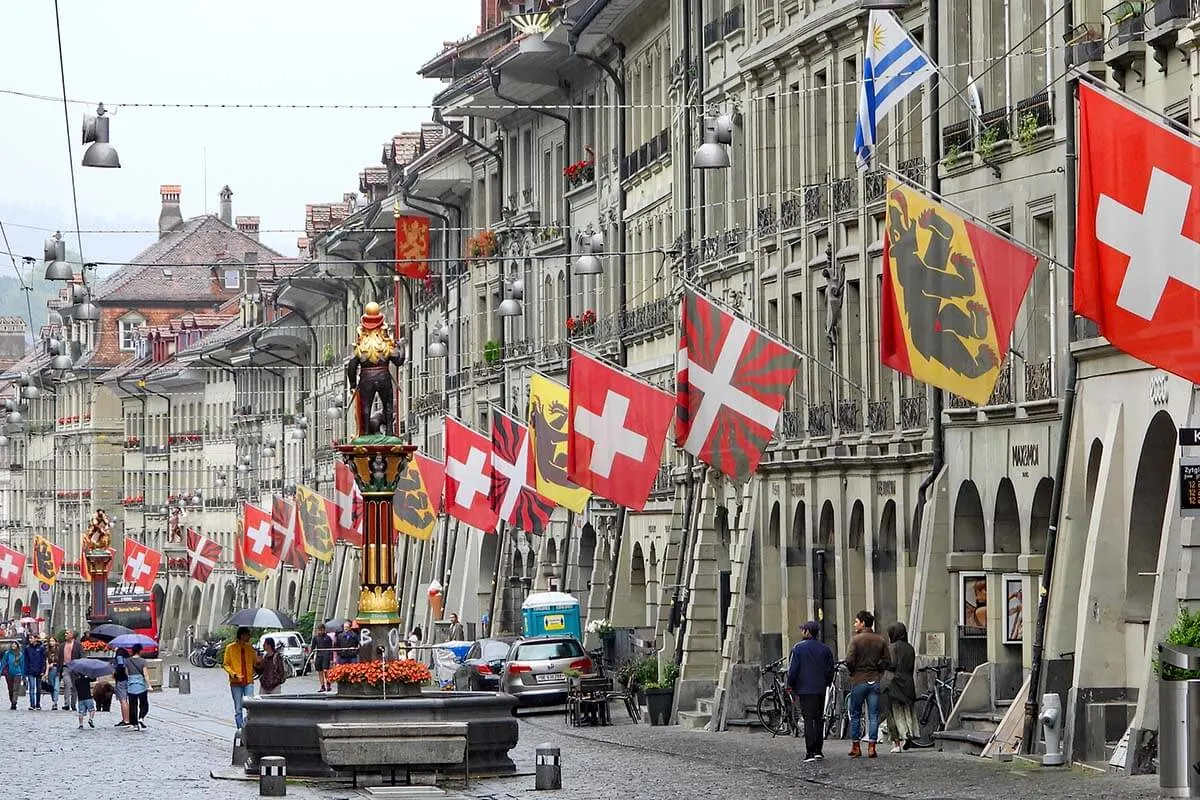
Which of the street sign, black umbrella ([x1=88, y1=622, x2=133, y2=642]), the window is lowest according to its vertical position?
black umbrella ([x1=88, y1=622, x2=133, y2=642])

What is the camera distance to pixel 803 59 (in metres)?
44.6

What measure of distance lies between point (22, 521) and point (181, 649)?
4041 centimetres

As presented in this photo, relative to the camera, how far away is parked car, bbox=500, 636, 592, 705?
51500 mm

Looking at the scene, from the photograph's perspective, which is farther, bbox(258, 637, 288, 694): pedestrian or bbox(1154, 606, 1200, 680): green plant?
bbox(258, 637, 288, 694): pedestrian

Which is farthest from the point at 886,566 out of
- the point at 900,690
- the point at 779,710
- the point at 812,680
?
the point at 812,680

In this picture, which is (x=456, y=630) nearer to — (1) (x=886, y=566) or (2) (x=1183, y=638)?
(1) (x=886, y=566)

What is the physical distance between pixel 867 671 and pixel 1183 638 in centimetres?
774

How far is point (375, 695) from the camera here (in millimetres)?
32719

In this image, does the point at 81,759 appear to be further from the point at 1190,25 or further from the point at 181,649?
the point at 181,649

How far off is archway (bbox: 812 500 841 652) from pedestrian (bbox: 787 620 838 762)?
38.0ft

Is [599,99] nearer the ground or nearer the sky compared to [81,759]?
nearer the sky

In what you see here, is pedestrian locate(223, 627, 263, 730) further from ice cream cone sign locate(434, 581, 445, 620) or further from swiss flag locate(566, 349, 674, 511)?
ice cream cone sign locate(434, 581, 445, 620)

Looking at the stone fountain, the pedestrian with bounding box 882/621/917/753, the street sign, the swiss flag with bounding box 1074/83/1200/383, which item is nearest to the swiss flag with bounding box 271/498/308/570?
the stone fountain

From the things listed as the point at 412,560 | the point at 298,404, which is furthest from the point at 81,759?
the point at 298,404
